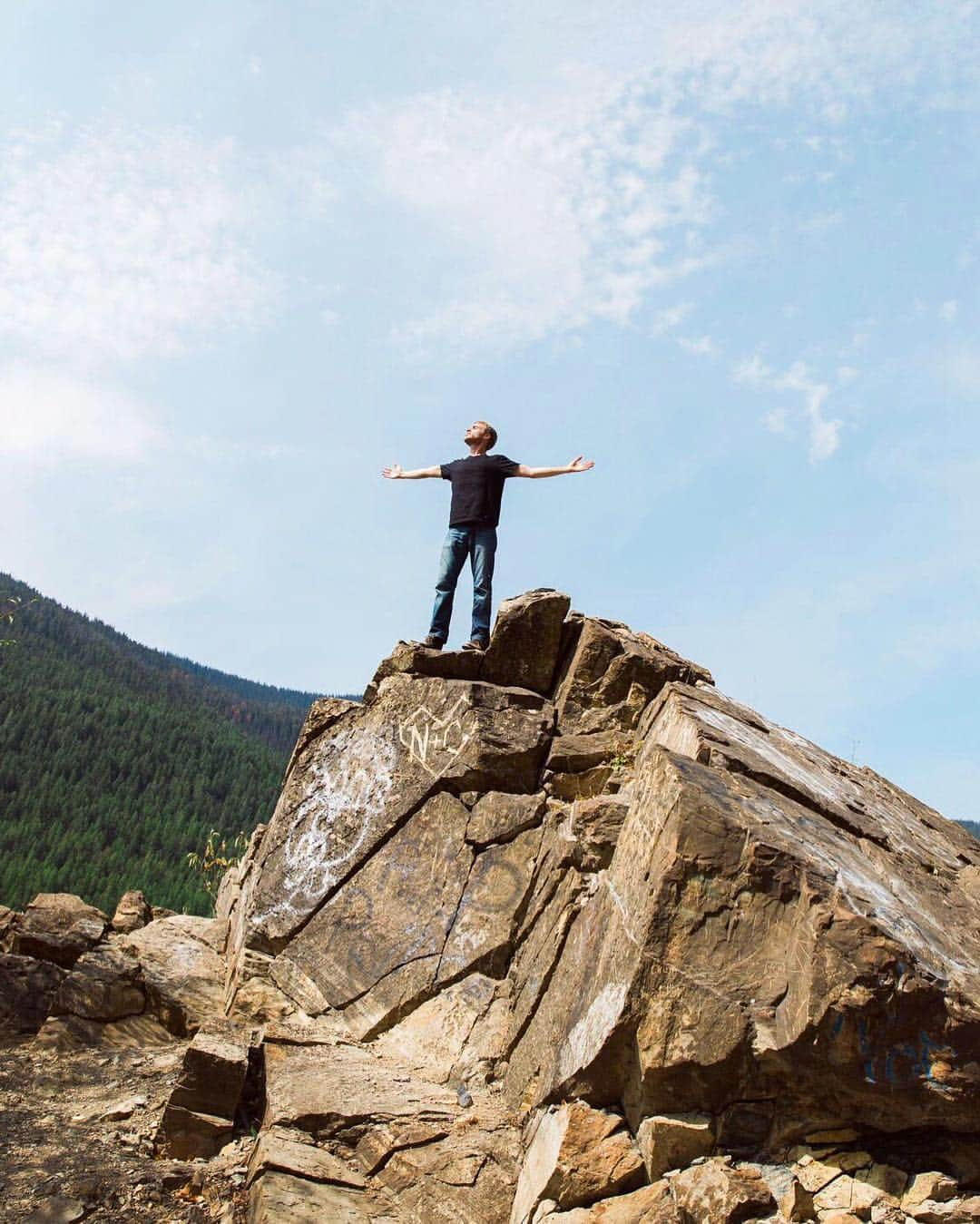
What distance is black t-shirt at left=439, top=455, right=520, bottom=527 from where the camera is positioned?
11.4 metres

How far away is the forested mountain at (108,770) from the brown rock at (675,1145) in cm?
5852

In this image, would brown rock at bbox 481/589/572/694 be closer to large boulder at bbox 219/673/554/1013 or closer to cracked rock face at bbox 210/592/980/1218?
cracked rock face at bbox 210/592/980/1218

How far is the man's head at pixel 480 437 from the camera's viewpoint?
12023mm

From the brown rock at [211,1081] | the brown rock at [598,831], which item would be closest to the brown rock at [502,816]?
the brown rock at [598,831]

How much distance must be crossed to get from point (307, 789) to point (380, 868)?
159 centimetres

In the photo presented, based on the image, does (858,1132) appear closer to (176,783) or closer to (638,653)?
(638,653)

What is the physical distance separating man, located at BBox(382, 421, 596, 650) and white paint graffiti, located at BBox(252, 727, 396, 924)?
1.63 meters

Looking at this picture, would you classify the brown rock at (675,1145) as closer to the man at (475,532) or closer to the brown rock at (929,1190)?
the brown rock at (929,1190)

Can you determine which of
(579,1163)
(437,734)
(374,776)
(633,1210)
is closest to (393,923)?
(374,776)

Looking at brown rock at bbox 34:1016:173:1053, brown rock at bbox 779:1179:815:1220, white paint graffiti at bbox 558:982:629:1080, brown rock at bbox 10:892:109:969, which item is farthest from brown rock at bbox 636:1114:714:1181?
brown rock at bbox 10:892:109:969

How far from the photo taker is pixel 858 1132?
5766mm

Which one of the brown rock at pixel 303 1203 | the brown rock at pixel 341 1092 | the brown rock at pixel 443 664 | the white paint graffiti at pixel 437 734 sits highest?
the brown rock at pixel 443 664

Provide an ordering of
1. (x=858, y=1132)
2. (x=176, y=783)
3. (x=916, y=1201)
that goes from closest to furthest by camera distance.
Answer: (x=916, y=1201) → (x=858, y=1132) → (x=176, y=783)

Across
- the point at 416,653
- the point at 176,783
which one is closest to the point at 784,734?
the point at 416,653
